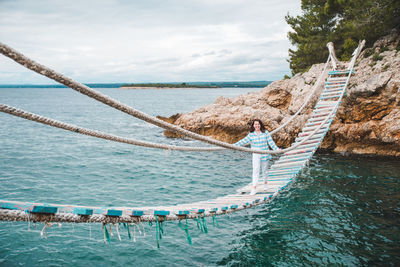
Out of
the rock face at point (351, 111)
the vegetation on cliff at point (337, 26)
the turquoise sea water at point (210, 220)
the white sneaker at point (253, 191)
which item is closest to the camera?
the turquoise sea water at point (210, 220)

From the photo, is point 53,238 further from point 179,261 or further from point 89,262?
point 179,261

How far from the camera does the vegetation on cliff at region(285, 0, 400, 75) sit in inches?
663

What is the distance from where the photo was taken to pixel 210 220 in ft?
27.4

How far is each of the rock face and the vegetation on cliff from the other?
110 centimetres

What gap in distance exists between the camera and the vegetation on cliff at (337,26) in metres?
16.8

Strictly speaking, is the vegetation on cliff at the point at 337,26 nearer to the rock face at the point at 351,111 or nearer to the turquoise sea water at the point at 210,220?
the rock face at the point at 351,111

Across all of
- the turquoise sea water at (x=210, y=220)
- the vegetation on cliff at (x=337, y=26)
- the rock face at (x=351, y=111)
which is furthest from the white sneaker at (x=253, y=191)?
the vegetation on cliff at (x=337, y=26)

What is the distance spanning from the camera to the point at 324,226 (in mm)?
7625

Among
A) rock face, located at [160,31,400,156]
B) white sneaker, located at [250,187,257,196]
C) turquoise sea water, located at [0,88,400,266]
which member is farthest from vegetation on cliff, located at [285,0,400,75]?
white sneaker, located at [250,187,257,196]

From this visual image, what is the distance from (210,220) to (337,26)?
723 inches

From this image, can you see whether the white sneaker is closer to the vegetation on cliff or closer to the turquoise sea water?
the turquoise sea water

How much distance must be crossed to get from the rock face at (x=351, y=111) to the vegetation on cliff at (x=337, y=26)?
1.10 metres

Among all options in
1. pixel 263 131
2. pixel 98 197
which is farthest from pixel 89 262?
pixel 263 131

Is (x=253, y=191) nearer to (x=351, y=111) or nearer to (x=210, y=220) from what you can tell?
(x=210, y=220)
